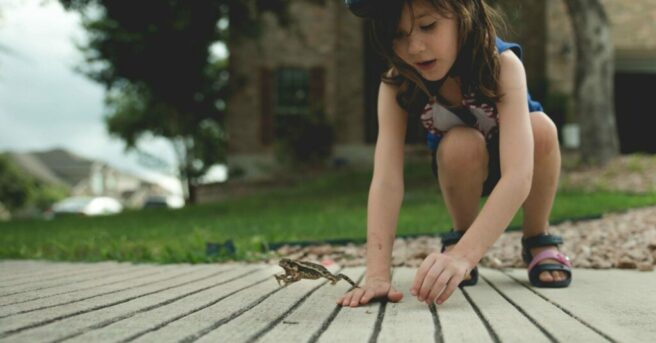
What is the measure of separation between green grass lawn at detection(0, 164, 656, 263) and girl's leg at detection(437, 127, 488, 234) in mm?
1569

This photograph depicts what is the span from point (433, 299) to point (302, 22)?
569 inches

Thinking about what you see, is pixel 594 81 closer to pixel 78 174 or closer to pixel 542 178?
pixel 542 178

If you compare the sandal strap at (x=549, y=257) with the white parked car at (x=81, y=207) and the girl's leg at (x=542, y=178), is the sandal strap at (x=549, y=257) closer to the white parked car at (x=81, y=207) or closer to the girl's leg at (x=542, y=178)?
the girl's leg at (x=542, y=178)

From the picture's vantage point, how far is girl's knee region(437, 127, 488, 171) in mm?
2564

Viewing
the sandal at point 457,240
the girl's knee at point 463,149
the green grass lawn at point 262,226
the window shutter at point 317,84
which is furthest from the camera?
the window shutter at point 317,84

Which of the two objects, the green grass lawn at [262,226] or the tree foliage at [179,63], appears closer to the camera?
the green grass lawn at [262,226]

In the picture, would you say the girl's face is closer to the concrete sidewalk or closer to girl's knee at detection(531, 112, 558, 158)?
girl's knee at detection(531, 112, 558, 158)

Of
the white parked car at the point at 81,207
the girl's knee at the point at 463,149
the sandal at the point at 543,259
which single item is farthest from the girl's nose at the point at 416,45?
the white parked car at the point at 81,207

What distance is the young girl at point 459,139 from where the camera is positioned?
2100 mm

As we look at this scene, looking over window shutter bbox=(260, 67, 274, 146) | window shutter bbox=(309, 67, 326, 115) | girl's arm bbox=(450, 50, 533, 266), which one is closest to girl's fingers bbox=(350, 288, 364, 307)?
girl's arm bbox=(450, 50, 533, 266)

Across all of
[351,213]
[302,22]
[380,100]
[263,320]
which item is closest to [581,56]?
[351,213]

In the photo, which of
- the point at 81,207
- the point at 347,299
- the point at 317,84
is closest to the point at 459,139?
the point at 347,299

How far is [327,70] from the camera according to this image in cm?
1576

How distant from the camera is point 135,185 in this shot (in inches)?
2788
